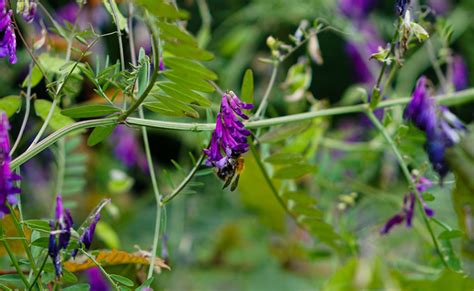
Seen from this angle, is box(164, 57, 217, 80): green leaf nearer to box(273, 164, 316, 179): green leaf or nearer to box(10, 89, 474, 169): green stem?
box(10, 89, 474, 169): green stem

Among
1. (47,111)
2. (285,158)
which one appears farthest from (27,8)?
(285,158)

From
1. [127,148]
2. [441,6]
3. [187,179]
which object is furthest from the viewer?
[441,6]

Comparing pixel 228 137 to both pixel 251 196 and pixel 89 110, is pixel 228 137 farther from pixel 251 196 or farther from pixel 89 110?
pixel 251 196

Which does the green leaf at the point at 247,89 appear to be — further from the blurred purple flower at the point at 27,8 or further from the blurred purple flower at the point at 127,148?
the blurred purple flower at the point at 127,148

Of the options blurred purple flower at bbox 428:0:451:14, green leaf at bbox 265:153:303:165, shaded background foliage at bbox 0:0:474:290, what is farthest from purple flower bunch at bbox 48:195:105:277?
blurred purple flower at bbox 428:0:451:14

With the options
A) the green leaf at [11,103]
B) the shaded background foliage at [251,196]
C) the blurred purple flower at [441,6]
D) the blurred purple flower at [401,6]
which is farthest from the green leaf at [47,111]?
the blurred purple flower at [441,6]
